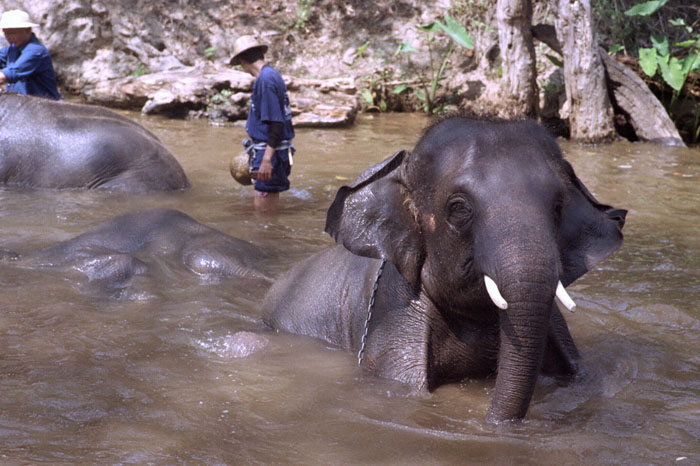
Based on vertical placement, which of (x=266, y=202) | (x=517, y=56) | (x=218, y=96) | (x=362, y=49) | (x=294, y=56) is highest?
(x=517, y=56)

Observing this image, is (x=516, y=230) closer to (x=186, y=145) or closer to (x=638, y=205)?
(x=638, y=205)

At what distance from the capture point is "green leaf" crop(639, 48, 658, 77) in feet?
43.4

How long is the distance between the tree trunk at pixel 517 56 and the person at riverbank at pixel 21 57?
23.6 feet

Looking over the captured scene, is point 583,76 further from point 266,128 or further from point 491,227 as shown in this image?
point 491,227

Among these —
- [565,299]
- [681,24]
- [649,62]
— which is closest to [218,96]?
[649,62]

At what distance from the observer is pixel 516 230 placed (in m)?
3.63

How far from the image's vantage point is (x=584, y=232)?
14.3 feet

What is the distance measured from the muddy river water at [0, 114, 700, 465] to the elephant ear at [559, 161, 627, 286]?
771 mm

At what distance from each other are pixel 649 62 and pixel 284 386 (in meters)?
10.7

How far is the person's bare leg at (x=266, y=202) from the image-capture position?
9047 millimetres

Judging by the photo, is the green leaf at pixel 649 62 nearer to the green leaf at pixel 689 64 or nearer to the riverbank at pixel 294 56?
the green leaf at pixel 689 64

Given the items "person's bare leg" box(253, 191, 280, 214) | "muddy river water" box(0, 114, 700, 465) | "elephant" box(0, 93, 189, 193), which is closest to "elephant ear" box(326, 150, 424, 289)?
"muddy river water" box(0, 114, 700, 465)

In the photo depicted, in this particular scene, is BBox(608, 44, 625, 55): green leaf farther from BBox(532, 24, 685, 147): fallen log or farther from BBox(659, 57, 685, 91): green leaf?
BBox(659, 57, 685, 91): green leaf

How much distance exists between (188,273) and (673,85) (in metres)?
9.35
